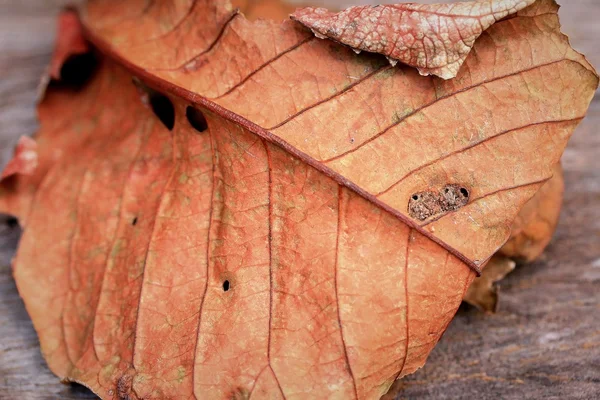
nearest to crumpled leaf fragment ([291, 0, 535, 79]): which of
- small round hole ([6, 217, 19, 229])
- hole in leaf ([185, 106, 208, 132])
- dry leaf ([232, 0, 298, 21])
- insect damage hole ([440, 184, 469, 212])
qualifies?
insect damage hole ([440, 184, 469, 212])

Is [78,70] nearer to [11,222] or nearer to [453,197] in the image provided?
[11,222]

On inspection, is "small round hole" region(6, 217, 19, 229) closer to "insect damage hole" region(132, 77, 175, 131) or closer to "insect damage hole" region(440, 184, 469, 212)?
"insect damage hole" region(132, 77, 175, 131)

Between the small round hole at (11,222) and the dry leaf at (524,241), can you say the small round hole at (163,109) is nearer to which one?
the small round hole at (11,222)

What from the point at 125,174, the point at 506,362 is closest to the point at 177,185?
the point at 125,174

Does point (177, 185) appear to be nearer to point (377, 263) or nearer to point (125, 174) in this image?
point (125, 174)

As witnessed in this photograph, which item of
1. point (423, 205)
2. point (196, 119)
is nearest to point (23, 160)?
point (196, 119)

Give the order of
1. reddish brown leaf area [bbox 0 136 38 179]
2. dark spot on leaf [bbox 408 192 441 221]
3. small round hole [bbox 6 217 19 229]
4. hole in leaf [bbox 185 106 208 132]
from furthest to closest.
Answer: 1. small round hole [bbox 6 217 19 229]
2. reddish brown leaf area [bbox 0 136 38 179]
3. hole in leaf [bbox 185 106 208 132]
4. dark spot on leaf [bbox 408 192 441 221]
